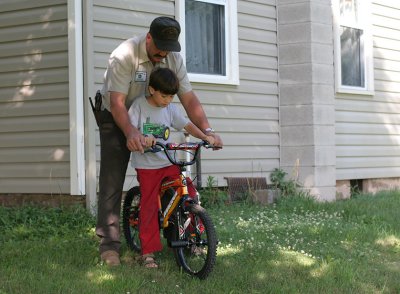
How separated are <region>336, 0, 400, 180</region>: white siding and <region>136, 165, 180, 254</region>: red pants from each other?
222 inches

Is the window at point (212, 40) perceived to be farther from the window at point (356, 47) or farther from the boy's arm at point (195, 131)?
the boy's arm at point (195, 131)

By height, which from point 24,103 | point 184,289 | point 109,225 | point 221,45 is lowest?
point 184,289

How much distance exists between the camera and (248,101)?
900 cm

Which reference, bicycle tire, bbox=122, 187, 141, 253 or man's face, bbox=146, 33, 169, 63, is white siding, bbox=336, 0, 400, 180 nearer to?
bicycle tire, bbox=122, 187, 141, 253

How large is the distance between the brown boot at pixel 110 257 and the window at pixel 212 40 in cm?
392

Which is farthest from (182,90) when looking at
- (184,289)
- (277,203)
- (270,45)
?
(270,45)

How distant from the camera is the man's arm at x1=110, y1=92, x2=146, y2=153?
4.46 m

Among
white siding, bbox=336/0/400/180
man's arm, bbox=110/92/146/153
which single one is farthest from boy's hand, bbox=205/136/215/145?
white siding, bbox=336/0/400/180

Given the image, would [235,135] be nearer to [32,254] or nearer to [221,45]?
[221,45]

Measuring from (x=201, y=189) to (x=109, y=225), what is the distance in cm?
325

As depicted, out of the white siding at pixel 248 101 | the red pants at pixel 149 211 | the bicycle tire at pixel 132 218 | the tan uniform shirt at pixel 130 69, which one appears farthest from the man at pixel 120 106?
the white siding at pixel 248 101

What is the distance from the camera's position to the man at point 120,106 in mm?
4828

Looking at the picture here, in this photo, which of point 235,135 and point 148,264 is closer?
point 148,264

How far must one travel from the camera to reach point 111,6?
24.7 feet
